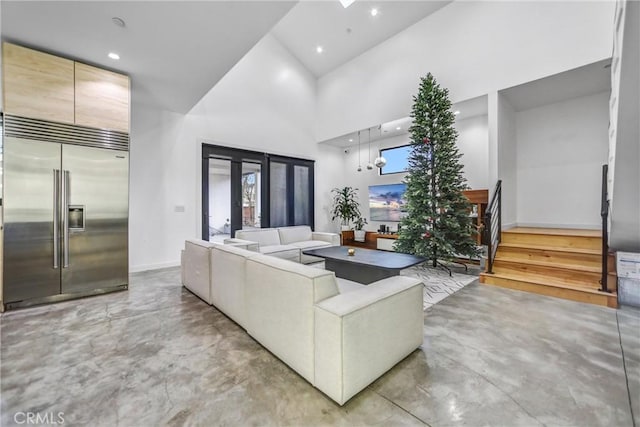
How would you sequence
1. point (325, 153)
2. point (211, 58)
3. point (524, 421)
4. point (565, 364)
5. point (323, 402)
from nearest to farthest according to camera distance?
point (524, 421), point (323, 402), point (565, 364), point (211, 58), point (325, 153)

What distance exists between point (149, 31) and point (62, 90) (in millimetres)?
1409

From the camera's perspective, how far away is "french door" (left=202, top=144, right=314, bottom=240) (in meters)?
5.85

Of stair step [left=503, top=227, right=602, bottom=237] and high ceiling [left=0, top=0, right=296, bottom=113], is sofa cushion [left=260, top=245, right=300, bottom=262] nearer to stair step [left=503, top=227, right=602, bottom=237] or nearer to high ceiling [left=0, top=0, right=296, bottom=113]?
high ceiling [left=0, top=0, right=296, bottom=113]

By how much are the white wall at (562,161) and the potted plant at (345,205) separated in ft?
13.0

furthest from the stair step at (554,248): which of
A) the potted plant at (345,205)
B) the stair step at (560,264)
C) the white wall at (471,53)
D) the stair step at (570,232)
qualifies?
the potted plant at (345,205)

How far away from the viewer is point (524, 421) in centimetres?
139

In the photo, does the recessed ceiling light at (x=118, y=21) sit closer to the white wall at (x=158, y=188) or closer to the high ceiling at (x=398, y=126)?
the white wall at (x=158, y=188)

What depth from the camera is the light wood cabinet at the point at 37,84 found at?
287 centimetres

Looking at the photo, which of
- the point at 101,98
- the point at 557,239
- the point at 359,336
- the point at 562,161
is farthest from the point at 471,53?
the point at 101,98

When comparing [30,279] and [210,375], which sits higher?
[30,279]

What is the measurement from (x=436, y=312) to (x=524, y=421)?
1495mm

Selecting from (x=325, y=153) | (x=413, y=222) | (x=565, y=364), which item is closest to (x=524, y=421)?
(x=565, y=364)

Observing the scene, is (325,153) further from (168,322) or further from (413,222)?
(168,322)

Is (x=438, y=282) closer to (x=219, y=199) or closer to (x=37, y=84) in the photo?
(x=219, y=199)
